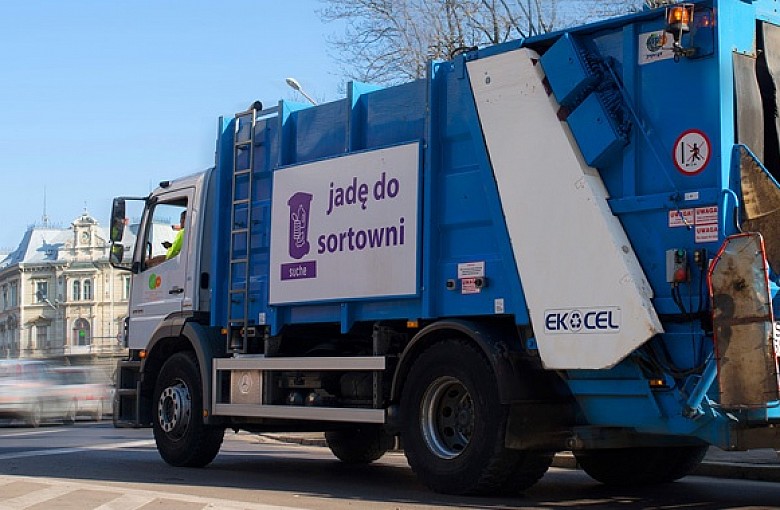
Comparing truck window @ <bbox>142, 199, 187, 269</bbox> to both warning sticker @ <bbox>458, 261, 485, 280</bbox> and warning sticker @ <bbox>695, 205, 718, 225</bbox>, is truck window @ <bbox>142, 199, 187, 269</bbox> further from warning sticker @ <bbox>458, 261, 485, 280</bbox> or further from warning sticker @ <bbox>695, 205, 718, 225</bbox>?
warning sticker @ <bbox>695, 205, 718, 225</bbox>

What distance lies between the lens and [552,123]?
8.84m

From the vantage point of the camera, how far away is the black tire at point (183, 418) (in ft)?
40.5

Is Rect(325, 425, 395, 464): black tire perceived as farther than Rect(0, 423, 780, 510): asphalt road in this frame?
Yes

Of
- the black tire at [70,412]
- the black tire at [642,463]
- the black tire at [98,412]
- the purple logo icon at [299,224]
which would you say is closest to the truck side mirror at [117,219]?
the purple logo icon at [299,224]

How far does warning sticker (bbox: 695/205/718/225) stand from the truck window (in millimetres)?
6685

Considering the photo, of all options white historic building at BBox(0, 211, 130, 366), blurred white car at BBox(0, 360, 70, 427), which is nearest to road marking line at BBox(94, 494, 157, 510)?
blurred white car at BBox(0, 360, 70, 427)

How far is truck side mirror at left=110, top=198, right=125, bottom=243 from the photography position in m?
13.2

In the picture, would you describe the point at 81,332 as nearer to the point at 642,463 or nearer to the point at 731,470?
the point at 731,470

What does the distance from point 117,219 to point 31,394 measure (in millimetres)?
14843

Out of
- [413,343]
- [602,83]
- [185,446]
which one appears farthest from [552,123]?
[185,446]

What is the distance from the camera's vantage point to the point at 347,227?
1070 centimetres

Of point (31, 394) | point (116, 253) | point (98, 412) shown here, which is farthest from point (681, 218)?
point (98, 412)

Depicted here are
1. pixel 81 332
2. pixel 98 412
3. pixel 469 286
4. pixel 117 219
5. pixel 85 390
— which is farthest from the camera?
pixel 81 332

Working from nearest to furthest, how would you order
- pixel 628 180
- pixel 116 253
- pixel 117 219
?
pixel 628 180 < pixel 117 219 < pixel 116 253
